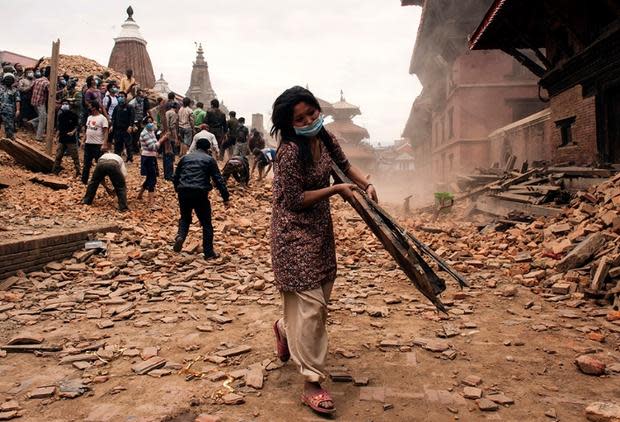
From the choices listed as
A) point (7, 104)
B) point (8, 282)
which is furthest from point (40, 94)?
point (8, 282)

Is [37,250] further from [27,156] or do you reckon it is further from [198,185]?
[27,156]

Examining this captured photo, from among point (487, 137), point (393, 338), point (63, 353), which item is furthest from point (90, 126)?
point (487, 137)

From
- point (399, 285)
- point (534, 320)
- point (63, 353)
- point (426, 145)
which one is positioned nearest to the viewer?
point (63, 353)

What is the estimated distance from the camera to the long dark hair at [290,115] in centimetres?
254

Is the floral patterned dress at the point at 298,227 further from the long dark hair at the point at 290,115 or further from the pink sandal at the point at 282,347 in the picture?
Answer: the pink sandal at the point at 282,347

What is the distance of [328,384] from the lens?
9.56 feet

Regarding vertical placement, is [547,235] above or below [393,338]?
above

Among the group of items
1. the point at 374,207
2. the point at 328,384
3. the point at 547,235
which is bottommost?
the point at 328,384

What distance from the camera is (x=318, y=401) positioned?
2.50 meters

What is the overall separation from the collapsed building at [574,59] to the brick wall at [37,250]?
31.5ft

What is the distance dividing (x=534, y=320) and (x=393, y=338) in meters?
1.53

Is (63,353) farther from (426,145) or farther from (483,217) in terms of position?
(426,145)

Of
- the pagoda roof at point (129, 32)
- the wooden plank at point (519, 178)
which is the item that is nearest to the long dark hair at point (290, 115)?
the wooden plank at point (519, 178)

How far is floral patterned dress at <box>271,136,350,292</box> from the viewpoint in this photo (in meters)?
2.57
